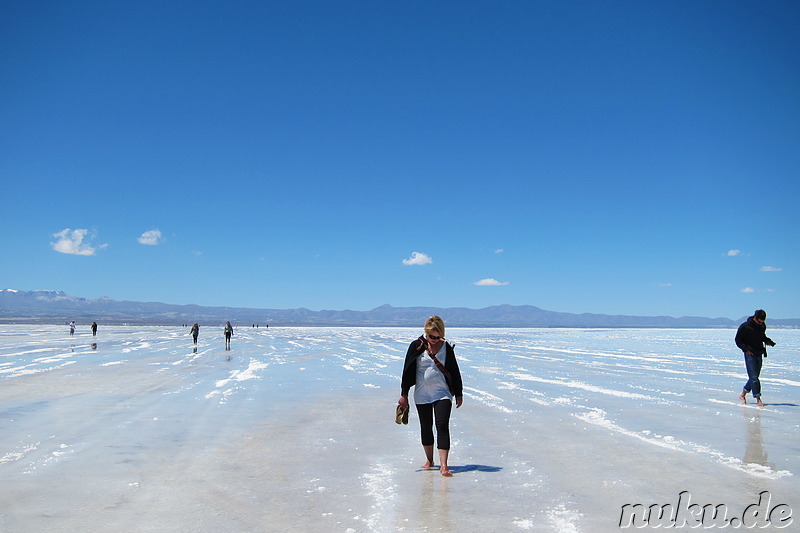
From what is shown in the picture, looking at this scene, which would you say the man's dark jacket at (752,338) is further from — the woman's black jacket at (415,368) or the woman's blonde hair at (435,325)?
the woman's blonde hair at (435,325)

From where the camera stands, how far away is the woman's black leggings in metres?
6.45

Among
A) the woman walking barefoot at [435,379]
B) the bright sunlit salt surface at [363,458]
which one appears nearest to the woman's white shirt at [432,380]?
the woman walking barefoot at [435,379]

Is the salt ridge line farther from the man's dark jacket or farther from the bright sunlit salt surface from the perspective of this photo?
the man's dark jacket

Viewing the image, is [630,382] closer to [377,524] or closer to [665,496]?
[665,496]

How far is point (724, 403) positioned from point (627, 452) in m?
6.24

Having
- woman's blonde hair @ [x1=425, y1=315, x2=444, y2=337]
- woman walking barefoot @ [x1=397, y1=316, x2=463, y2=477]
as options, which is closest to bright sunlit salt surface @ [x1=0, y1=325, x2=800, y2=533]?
woman walking barefoot @ [x1=397, y1=316, x2=463, y2=477]

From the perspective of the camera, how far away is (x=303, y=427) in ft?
31.7

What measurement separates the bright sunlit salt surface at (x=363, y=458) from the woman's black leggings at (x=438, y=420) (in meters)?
0.38

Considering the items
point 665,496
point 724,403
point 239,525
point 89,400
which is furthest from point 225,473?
point 724,403

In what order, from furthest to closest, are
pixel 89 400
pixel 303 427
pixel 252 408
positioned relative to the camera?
pixel 89 400 < pixel 252 408 < pixel 303 427
